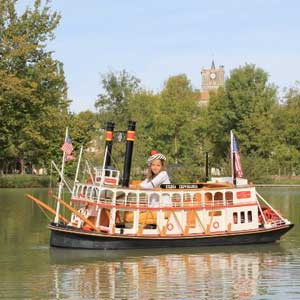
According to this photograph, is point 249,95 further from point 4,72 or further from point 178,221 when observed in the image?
point 178,221

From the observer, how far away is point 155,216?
32.6 meters

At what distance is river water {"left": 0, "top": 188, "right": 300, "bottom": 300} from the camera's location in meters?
21.9

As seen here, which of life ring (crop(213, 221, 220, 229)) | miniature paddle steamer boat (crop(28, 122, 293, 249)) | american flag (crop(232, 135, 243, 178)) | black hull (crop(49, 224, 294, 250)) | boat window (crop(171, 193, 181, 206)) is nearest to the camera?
black hull (crop(49, 224, 294, 250))

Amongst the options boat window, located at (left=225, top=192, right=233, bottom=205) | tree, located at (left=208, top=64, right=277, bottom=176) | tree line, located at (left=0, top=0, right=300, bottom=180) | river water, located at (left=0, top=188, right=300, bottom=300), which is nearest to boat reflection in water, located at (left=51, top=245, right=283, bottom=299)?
river water, located at (left=0, top=188, right=300, bottom=300)

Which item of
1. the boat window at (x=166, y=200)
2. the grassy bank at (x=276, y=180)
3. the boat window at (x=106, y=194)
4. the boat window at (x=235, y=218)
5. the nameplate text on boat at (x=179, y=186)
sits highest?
the grassy bank at (x=276, y=180)

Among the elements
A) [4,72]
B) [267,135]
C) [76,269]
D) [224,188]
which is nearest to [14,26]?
[4,72]

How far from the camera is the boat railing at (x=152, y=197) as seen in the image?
1262 inches

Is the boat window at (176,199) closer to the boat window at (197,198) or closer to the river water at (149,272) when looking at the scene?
the boat window at (197,198)

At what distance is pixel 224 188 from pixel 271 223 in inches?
123

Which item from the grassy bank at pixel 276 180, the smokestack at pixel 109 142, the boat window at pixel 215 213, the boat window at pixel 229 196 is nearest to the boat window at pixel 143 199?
the smokestack at pixel 109 142

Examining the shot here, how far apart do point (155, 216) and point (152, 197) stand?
833mm

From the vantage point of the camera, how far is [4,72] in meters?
65.2

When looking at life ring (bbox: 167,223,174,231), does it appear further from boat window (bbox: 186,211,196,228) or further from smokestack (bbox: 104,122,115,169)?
smokestack (bbox: 104,122,115,169)

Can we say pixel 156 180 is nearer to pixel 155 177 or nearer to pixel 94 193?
pixel 155 177
